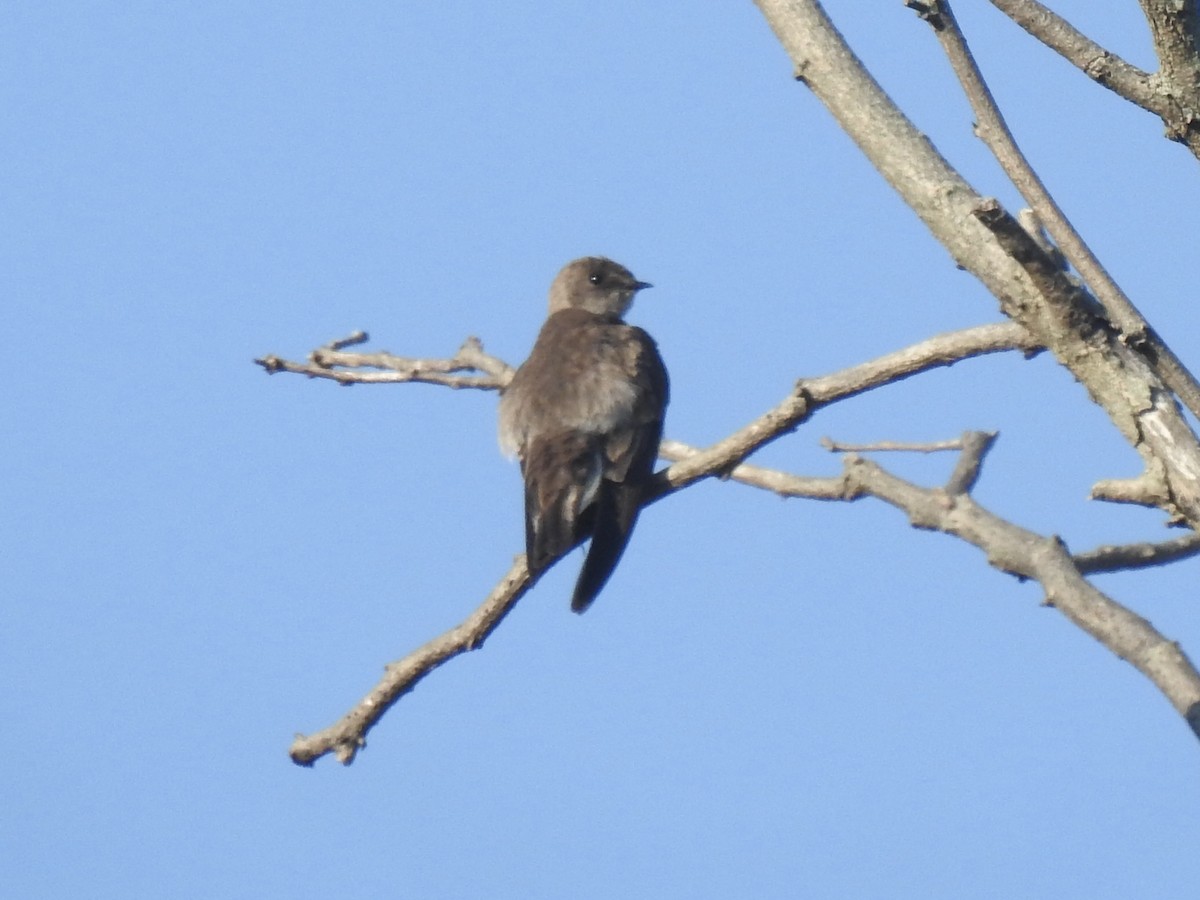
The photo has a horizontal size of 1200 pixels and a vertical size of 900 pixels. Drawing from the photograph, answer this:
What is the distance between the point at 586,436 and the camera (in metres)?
6.72

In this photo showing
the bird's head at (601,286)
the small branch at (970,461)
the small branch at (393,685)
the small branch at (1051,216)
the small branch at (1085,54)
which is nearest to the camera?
the small branch at (1085,54)

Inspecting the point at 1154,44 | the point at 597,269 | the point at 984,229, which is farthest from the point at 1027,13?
the point at 597,269

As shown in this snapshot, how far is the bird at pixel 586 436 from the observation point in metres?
6.34

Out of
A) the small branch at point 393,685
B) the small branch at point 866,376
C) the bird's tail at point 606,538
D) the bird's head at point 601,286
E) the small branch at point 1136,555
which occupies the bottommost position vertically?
the small branch at point 393,685

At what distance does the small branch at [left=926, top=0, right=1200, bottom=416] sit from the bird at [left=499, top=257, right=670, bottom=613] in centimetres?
239

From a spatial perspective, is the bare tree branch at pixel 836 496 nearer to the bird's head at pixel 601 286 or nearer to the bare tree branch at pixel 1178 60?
the bare tree branch at pixel 1178 60

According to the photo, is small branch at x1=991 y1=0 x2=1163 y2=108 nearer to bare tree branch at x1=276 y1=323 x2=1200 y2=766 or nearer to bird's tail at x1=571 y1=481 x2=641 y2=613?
bare tree branch at x1=276 y1=323 x2=1200 y2=766

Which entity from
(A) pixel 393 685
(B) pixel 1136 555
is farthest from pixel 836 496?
(A) pixel 393 685

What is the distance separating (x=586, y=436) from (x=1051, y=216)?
325 cm

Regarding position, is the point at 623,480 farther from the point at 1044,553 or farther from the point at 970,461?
the point at 1044,553

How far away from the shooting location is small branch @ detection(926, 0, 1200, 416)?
11.6 feet

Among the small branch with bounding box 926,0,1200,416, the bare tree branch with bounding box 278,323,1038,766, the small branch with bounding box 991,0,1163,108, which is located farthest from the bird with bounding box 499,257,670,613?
the small branch with bounding box 991,0,1163,108

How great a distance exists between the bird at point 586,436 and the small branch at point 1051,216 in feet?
7.85

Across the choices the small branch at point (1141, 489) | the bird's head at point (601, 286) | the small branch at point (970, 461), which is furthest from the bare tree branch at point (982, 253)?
the bird's head at point (601, 286)
